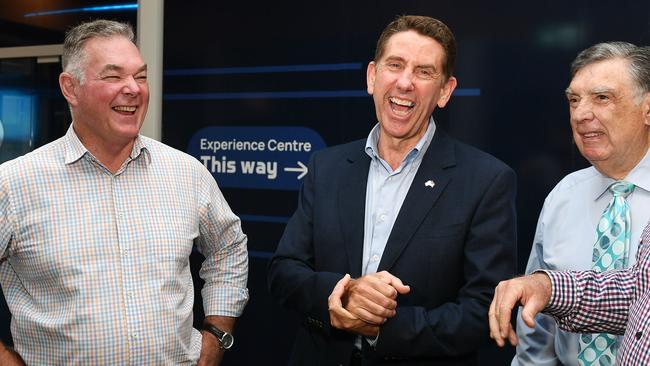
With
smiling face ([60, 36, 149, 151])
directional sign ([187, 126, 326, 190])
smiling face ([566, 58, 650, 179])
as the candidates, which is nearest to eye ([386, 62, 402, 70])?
smiling face ([566, 58, 650, 179])

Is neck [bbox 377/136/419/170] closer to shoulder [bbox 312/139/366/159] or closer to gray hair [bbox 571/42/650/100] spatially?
shoulder [bbox 312/139/366/159]

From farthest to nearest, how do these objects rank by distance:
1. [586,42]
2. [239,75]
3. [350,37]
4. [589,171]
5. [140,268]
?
[239,75] → [350,37] → [586,42] → [589,171] → [140,268]

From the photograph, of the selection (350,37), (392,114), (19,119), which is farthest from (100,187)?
(19,119)

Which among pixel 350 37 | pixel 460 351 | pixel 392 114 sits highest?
pixel 350 37

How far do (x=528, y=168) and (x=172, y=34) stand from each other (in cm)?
245

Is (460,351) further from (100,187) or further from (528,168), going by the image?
(528,168)

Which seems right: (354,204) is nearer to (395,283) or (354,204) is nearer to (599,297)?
(395,283)

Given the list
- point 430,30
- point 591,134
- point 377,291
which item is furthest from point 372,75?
point 377,291

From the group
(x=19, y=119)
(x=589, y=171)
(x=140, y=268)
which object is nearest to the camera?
(x=140, y=268)

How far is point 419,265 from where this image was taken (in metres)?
2.17

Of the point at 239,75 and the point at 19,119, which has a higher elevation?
the point at 239,75

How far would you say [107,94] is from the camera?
90.6 inches

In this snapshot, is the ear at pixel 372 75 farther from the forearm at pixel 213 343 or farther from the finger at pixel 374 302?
the forearm at pixel 213 343

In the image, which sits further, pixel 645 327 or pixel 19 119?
pixel 19 119
